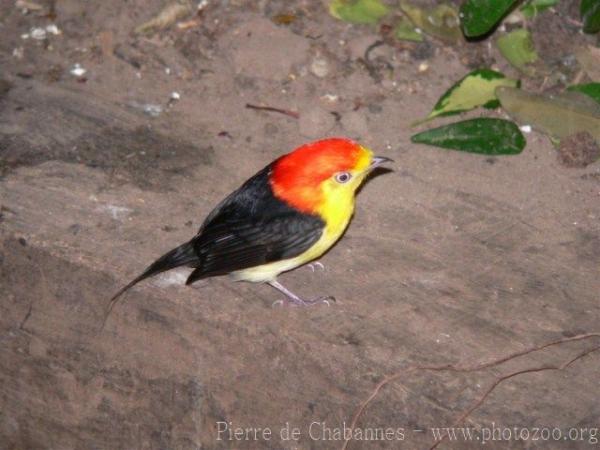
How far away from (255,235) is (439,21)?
7.55ft

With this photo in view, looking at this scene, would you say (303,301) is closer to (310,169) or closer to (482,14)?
(310,169)

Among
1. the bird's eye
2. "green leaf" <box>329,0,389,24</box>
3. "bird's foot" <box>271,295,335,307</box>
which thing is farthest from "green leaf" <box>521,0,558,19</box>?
"bird's foot" <box>271,295,335,307</box>

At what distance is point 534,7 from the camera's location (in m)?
5.77

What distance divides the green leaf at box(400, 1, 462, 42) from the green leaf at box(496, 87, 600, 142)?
2.14ft

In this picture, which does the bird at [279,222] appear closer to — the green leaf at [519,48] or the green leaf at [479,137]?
the green leaf at [479,137]

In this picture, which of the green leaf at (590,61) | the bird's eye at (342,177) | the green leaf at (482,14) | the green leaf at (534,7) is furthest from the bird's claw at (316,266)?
the green leaf at (534,7)

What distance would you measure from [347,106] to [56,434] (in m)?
2.64

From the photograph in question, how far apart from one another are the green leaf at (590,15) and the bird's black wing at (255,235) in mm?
2502

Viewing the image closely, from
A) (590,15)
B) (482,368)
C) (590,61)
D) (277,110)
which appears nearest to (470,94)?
(590,61)

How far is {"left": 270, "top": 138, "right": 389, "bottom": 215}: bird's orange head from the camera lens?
4.16m

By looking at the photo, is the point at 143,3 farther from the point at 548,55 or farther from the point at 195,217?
the point at 548,55

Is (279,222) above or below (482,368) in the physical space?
above

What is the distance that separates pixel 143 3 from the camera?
19.9 feet

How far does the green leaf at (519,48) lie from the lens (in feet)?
18.7
